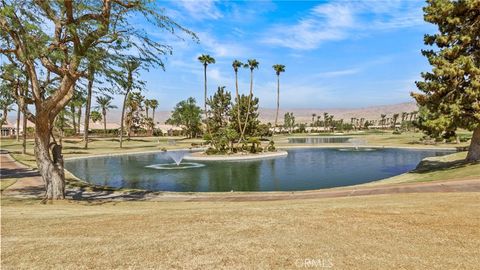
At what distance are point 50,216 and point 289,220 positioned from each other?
7.47 m

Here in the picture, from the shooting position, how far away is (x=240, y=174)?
111 feet

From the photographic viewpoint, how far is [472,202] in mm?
11492

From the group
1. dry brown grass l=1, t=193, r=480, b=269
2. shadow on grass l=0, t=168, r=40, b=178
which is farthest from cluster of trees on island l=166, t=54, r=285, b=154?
dry brown grass l=1, t=193, r=480, b=269

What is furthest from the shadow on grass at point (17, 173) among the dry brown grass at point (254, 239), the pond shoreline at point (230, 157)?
the pond shoreline at point (230, 157)

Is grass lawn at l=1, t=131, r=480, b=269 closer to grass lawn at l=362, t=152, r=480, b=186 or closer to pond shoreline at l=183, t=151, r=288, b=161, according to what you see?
grass lawn at l=362, t=152, r=480, b=186

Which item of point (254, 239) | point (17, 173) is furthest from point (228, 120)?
point (254, 239)

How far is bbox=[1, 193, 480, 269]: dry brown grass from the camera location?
21.1 feet

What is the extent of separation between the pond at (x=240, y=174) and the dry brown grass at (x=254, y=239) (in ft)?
51.6

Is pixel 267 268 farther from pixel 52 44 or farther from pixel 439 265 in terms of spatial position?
pixel 52 44

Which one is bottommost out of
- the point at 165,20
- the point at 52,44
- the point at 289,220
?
the point at 289,220

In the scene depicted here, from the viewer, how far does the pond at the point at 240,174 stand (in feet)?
90.5

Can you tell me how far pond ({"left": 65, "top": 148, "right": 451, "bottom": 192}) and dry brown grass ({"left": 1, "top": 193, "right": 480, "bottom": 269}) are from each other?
51.6 ft

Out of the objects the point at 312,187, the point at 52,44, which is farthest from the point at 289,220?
the point at 312,187

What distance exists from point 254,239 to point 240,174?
2613 cm
